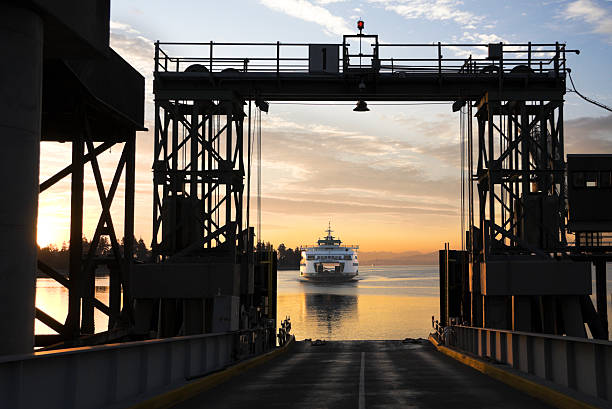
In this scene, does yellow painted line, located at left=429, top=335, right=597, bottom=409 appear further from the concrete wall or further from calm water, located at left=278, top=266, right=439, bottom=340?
calm water, located at left=278, top=266, right=439, bottom=340

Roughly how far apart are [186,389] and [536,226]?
19.0 meters

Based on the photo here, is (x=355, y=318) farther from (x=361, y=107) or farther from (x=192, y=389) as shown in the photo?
(x=192, y=389)

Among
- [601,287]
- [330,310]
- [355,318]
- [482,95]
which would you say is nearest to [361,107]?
[482,95]

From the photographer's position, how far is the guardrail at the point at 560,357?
34.9ft

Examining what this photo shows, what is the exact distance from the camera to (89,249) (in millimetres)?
22422

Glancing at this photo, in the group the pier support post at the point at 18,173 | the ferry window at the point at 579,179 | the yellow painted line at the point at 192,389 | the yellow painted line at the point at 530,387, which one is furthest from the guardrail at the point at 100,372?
the ferry window at the point at 579,179

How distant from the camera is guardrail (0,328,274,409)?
7.96 m

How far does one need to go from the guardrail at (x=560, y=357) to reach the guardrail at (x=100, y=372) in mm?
7138

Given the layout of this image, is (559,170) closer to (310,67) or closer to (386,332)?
(310,67)

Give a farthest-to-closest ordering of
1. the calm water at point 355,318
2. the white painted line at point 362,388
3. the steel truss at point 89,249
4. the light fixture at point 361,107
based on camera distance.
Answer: the calm water at point 355,318
the light fixture at point 361,107
the steel truss at point 89,249
the white painted line at point 362,388

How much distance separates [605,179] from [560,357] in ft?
97.7

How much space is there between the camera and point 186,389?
12.7 meters

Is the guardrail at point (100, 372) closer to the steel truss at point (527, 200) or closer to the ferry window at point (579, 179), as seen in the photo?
the steel truss at point (527, 200)

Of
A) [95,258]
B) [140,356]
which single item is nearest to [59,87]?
[95,258]
